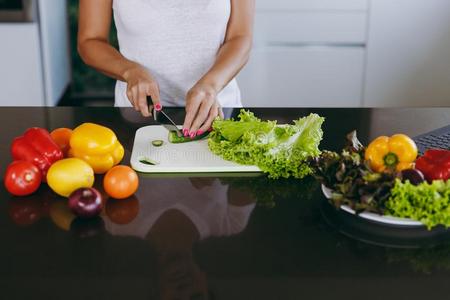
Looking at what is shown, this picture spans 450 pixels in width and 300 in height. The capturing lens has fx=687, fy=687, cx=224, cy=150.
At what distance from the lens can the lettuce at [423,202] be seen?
1.02m

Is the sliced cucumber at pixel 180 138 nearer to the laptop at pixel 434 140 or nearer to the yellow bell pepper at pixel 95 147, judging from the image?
the yellow bell pepper at pixel 95 147

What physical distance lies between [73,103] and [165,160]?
8.93 ft

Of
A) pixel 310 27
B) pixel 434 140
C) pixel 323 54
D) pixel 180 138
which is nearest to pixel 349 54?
pixel 323 54

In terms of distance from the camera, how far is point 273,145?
1.29m

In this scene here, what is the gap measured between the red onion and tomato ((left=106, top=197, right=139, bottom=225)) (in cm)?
3

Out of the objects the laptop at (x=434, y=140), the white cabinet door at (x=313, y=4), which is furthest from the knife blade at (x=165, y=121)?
the white cabinet door at (x=313, y=4)

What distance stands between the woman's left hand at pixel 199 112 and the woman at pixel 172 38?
27 cm

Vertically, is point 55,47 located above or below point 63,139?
below

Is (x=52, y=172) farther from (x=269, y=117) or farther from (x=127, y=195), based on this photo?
(x=269, y=117)

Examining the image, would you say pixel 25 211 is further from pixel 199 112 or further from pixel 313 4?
pixel 313 4

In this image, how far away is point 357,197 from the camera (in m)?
1.07

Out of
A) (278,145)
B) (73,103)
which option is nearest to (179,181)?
(278,145)

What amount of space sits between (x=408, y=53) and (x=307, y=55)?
0.48 m

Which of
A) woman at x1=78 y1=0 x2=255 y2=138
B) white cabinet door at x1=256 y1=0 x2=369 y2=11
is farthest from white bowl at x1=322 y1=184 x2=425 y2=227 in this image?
white cabinet door at x1=256 y1=0 x2=369 y2=11
